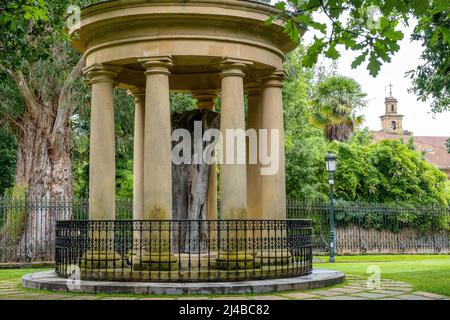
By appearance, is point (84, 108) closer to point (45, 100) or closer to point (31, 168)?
point (45, 100)

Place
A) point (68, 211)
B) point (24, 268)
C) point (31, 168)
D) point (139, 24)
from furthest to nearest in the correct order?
point (31, 168)
point (68, 211)
point (24, 268)
point (139, 24)

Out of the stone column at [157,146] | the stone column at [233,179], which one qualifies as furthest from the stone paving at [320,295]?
the stone column at [157,146]

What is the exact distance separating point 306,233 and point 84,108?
1284cm

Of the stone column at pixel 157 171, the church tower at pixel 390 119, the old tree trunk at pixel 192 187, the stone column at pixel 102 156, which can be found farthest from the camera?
the church tower at pixel 390 119

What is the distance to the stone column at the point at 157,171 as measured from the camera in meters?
10.9

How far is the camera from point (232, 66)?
11.7 meters

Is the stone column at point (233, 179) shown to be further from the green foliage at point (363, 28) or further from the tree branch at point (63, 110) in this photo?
the tree branch at point (63, 110)

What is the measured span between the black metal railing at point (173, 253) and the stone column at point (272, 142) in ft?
2.04

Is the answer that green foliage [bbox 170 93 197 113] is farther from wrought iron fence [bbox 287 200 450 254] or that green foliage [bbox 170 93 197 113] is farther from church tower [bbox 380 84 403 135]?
church tower [bbox 380 84 403 135]

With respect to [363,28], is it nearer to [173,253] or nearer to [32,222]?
[173,253]

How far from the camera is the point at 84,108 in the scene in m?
22.2

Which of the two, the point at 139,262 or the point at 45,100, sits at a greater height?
the point at 45,100

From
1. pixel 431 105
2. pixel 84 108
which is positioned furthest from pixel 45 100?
pixel 431 105

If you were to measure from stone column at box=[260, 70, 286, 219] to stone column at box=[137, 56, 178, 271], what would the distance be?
2519 mm
